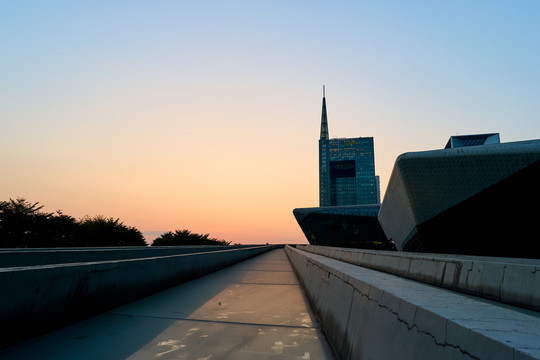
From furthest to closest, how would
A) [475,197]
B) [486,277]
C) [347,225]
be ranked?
[347,225], [475,197], [486,277]

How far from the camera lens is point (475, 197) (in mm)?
23547

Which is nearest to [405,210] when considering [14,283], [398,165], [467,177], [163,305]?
[398,165]

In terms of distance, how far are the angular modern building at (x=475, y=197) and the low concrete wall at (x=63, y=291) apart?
23.1 m

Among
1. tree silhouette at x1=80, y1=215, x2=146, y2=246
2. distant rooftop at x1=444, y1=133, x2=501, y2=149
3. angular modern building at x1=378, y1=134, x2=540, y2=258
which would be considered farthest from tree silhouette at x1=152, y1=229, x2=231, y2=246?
distant rooftop at x1=444, y1=133, x2=501, y2=149

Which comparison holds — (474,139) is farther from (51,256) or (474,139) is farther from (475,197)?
(51,256)

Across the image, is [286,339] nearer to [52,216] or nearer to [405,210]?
[405,210]

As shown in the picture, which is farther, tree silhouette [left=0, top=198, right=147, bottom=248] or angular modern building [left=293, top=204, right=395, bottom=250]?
angular modern building [left=293, top=204, right=395, bottom=250]

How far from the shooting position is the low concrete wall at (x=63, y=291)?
3244 mm

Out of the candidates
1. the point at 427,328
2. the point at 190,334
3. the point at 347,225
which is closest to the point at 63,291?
the point at 190,334

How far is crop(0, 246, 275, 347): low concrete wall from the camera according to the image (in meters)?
3.24

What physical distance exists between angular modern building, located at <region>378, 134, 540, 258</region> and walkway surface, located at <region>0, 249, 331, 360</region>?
850 inches

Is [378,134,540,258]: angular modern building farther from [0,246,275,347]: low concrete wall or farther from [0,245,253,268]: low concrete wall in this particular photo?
[0,246,275,347]: low concrete wall

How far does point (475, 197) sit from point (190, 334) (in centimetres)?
2563


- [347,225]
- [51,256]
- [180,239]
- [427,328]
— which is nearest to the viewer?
[427,328]
